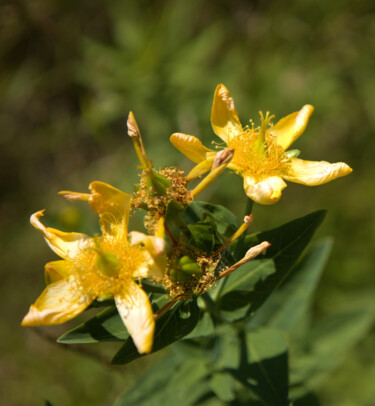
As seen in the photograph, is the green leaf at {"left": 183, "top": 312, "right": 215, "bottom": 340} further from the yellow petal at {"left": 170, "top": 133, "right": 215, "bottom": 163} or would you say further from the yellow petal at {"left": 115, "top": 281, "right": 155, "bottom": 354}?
the yellow petal at {"left": 170, "top": 133, "right": 215, "bottom": 163}

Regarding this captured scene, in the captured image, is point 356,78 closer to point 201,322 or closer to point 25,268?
A: point 201,322

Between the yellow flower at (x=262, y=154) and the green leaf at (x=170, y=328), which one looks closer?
the green leaf at (x=170, y=328)

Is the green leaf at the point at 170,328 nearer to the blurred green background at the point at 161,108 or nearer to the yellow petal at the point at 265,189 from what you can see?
the yellow petal at the point at 265,189

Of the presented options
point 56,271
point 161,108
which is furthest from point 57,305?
point 161,108

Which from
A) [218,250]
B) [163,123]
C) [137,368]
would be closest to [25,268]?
[137,368]

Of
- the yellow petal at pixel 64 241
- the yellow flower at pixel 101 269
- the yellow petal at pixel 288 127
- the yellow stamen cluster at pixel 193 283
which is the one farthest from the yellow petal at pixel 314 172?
the yellow petal at pixel 64 241

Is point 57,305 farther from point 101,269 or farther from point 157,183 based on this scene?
point 157,183
